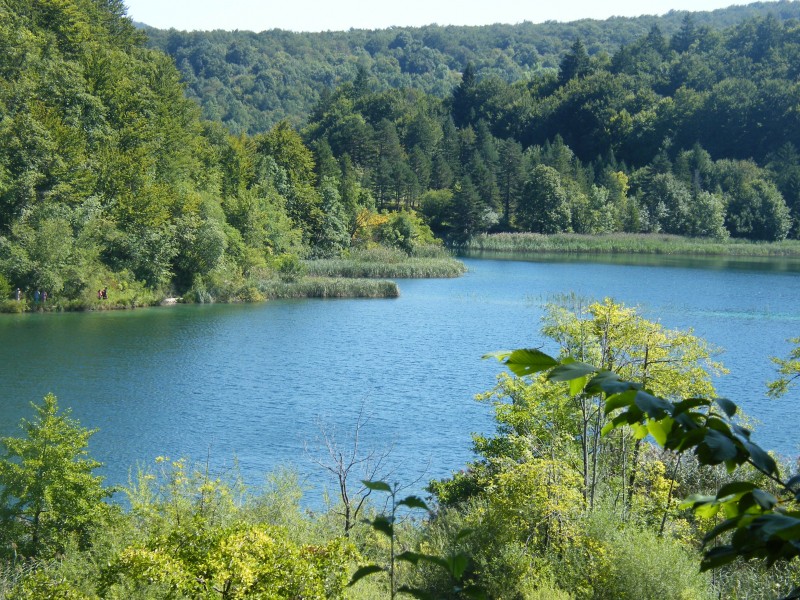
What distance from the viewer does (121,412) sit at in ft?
71.9

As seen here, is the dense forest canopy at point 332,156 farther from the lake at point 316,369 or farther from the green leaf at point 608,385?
the green leaf at point 608,385

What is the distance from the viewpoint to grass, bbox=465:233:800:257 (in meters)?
70.8

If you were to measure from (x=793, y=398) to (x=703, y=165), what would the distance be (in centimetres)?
6673

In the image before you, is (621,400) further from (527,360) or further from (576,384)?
(527,360)

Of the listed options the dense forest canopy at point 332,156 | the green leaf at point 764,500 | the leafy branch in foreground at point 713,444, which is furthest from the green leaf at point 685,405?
the dense forest canopy at point 332,156

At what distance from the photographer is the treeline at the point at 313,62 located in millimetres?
141000

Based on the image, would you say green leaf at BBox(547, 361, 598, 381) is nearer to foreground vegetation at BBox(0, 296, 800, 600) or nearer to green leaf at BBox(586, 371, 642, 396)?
green leaf at BBox(586, 371, 642, 396)

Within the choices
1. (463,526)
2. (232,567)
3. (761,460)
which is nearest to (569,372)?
(761,460)

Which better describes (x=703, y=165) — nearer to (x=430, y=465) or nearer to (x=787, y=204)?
(x=787, y=204)

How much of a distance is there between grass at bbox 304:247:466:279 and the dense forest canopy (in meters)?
2.41

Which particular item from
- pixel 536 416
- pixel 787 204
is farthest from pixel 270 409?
pixel 787 204

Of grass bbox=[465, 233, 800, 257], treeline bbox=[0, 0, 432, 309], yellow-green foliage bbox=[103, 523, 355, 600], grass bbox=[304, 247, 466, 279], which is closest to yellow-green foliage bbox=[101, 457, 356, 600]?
yellow-green foliage bbox=[103, 523, 355, 600]

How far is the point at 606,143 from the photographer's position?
325ft

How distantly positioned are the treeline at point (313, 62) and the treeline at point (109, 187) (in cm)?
6891
